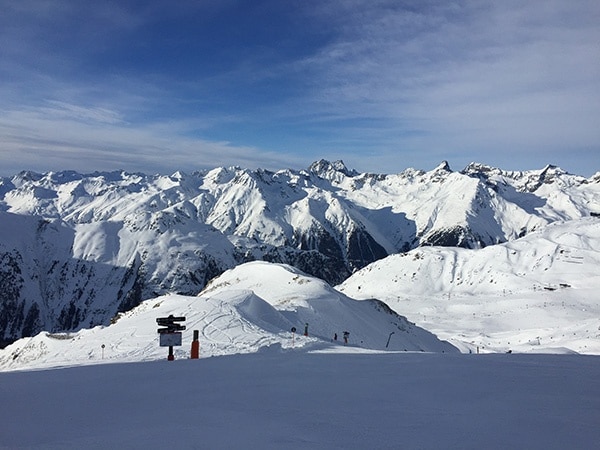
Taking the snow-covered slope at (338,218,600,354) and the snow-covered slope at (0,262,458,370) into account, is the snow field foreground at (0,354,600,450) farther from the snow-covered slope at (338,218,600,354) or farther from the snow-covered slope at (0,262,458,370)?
the snow-covered slope at (338,218,600,354)

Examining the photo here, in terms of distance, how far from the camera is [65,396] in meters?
8.07

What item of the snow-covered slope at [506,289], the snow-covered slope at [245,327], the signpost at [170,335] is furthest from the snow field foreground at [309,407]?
the snow-covered slope at [506,289]

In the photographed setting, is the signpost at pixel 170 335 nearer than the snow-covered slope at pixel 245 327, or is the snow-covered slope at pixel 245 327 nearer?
the signpost at pixel 170 335

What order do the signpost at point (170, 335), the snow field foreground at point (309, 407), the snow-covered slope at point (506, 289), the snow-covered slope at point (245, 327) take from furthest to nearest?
the snow-covered slope at point (506, 289) → the snow-covered slope at point (245, 327) → the signpost at point (170, 335) → the snow field foreground at point (309, 407)

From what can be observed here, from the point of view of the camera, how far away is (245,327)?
24.7 m

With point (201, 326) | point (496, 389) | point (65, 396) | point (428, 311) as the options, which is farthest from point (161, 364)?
point (428, 311)

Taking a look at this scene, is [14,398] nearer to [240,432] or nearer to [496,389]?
[240,432]

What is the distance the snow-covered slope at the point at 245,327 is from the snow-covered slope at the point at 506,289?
86.3ft

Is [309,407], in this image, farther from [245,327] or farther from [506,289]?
[506,289]

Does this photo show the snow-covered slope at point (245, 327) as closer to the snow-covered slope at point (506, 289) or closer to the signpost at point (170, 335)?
the signpost at point (170, 335)

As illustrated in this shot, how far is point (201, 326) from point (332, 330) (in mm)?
18953

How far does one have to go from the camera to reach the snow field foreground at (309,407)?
549 cm

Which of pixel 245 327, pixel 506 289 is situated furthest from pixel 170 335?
pixel 506 289

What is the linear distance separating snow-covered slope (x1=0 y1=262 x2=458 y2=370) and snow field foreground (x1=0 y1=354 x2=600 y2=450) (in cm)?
908
